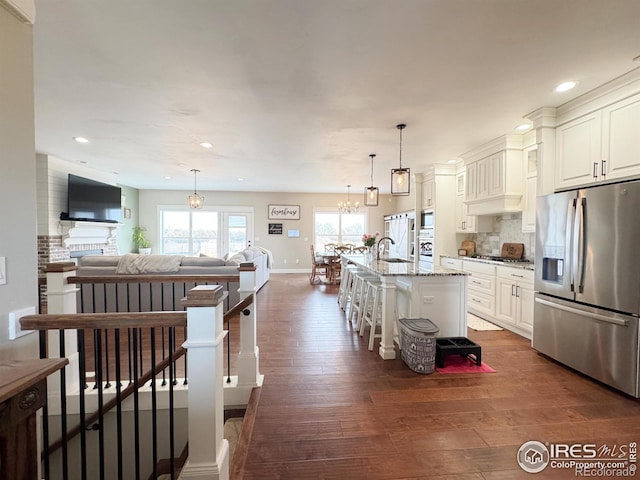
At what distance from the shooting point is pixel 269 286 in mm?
6688

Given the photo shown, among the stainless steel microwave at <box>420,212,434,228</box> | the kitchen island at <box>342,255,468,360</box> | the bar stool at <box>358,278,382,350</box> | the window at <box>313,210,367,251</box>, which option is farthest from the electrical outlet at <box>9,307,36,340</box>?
the window at <box>313,210,367,251</box>

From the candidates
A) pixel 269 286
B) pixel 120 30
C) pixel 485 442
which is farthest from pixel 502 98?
pixel 269 286

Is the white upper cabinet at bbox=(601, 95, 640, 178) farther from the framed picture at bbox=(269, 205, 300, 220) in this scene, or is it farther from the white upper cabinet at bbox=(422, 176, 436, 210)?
the framed picture at bbox=(269, 205, 300, 220)

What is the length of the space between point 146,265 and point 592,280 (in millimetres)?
5218

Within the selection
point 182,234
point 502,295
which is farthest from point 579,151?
point 182,234

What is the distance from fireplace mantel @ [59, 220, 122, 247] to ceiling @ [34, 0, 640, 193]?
77.0 inches

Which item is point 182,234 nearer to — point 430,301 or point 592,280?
point 430,301

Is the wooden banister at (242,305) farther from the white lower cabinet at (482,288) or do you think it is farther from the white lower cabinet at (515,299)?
the white lower cabinet at (515,299)

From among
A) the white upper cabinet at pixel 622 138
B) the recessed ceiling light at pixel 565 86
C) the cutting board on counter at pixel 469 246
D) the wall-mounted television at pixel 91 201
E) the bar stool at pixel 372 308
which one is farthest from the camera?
the wall-mounted television at pixel 91 201

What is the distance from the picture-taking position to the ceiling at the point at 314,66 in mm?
1703

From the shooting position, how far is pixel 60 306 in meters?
2.08

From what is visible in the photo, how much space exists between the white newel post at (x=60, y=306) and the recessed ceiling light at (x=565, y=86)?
4.44 metres

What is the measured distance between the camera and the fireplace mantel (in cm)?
540

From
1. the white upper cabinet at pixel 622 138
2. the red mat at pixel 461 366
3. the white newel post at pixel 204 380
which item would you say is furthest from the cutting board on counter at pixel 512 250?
the white newel post at pixel 204 380
